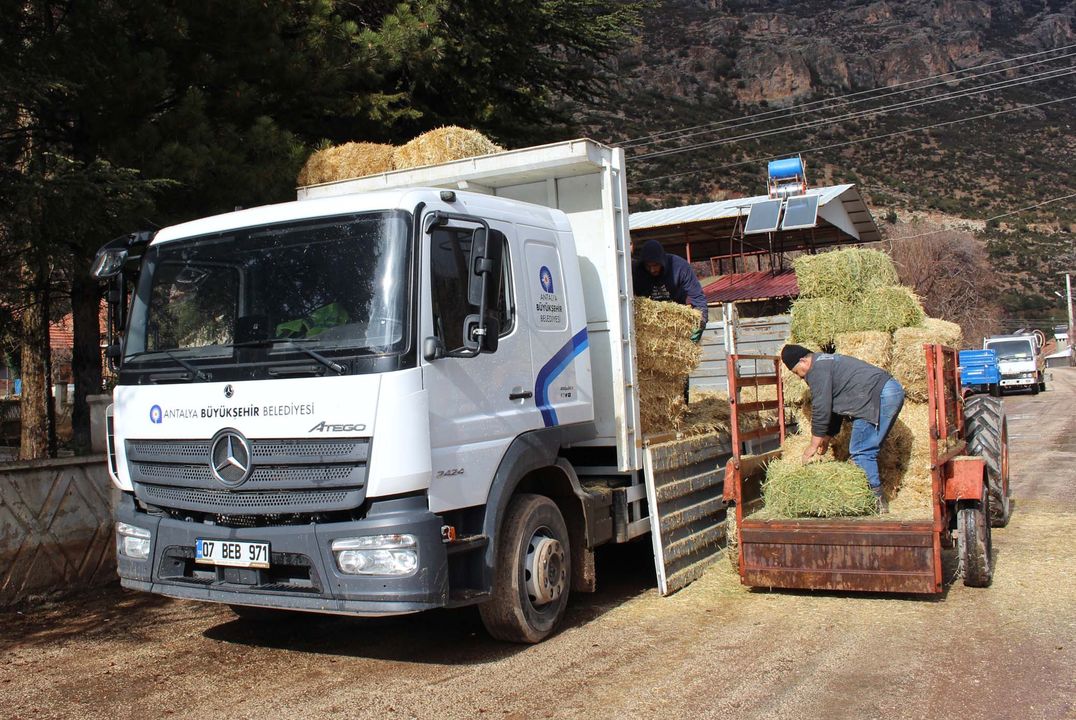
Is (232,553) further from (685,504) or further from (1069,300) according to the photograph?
(1069,300)

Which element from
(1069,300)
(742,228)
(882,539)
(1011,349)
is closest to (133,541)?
(882,539)

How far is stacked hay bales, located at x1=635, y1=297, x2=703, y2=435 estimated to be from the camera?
7395 mm

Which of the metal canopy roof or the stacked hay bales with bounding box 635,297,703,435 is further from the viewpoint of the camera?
the metal canopy roof

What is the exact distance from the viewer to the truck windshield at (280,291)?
17.3ft

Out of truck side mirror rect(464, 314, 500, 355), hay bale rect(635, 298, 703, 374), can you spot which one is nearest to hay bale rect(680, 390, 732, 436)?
hay bale rect(635, 298, 703, 374)

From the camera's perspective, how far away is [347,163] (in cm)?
915

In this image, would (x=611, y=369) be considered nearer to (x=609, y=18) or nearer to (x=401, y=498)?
(x=401, y=498)

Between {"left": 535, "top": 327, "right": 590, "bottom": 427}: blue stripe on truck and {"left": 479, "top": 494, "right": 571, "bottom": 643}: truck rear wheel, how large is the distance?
55 cm

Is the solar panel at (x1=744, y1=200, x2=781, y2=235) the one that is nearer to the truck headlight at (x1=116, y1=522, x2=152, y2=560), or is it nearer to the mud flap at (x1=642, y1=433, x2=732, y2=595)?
the mud flap at (x1=642, y1=433, x2=732, y2=595)

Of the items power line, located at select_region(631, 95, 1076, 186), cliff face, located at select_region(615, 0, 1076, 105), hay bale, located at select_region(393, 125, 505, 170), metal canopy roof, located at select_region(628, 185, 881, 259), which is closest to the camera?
hay bale, located at select_region(393, 125, 505, 170)

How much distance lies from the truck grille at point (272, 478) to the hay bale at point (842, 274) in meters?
5.92

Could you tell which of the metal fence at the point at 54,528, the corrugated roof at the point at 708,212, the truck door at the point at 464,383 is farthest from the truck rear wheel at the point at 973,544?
the corrugated roof at the point at 708,212

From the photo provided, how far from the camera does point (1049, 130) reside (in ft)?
247

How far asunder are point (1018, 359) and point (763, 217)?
1597 cm
